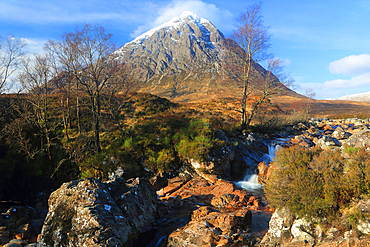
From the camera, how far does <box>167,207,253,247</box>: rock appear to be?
6.50 metres

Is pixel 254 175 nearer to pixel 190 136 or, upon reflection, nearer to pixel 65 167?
pixel 190 136

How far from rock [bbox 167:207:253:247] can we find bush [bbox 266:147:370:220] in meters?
1.65

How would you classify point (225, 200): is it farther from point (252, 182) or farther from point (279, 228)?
point (252, 182)

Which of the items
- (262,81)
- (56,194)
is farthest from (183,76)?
(56,194)

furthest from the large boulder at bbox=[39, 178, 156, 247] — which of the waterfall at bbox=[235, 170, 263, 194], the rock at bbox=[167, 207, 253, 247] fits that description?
the waterfall at bbox=[235, 170, 263, 194]

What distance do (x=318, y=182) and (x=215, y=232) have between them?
3598mm

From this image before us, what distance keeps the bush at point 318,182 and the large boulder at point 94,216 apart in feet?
16.1

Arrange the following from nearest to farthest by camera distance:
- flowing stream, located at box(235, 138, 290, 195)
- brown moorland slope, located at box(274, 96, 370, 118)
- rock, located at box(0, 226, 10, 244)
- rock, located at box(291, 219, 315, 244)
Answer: rock, located at box(291, 219, 315, 244), rock, located at box(0, 226, 10, 244), flowing stream, located at box(235, 138, 290, 195), brown moorland slope, located at box(274, 96, 370, 118)

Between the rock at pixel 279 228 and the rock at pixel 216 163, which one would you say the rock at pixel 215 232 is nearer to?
the rock at pixel 279 228

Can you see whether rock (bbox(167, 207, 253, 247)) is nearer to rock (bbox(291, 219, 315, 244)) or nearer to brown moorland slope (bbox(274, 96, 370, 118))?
rock (bbox(291, 219, 315, 244))

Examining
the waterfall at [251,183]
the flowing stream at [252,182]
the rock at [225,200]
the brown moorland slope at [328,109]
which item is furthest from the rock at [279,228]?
the brown moorland slope at [328,109]

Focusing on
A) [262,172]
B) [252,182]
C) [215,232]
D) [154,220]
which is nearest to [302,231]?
[215,232]

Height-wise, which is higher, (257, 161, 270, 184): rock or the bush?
the bush

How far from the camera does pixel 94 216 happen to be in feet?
20.9
